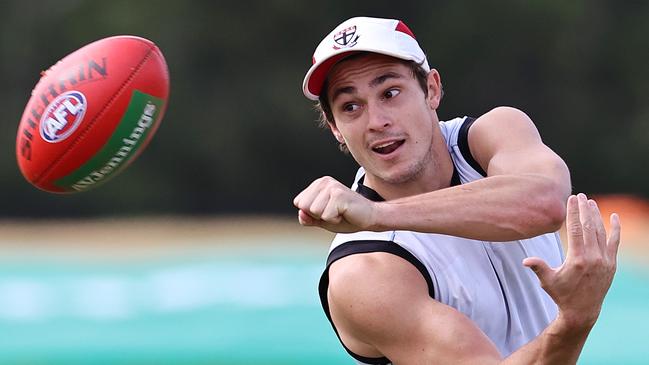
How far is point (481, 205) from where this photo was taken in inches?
121

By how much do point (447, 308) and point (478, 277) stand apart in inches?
10.6

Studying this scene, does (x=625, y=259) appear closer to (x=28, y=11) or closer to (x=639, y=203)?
(x=639, y=203)

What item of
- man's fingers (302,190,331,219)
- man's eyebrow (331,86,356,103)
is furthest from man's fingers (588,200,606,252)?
man's eyebrow (331,86,356,103)

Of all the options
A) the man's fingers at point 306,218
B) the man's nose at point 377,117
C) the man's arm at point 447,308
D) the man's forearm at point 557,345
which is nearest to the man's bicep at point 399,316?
the man's arm at point 447,308

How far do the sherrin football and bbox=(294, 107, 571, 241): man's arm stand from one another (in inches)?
49.9

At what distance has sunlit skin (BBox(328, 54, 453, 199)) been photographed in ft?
11.9

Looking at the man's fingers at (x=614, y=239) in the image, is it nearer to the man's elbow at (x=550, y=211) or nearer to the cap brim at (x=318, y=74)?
the man's elbow at (x=550, y=211)

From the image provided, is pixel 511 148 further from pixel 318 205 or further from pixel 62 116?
pixel 62 116

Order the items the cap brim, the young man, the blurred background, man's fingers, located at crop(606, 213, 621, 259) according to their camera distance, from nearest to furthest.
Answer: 1. man's fingers, located at crop(606, 213, 621, 259)
2. the young man
3. the cap brim
4. the blurred background

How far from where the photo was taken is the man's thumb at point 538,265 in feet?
9.01

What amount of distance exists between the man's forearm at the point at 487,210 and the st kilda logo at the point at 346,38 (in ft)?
2.29

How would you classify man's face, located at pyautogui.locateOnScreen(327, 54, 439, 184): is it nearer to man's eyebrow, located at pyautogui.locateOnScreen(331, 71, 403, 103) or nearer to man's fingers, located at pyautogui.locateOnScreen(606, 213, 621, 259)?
man's eyebrow, located at pyautogui.locateOnScreen(331, 71, 403, 103)

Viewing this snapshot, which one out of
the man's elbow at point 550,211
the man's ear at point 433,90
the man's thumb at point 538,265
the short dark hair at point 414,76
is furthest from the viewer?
the man's ear at point 433,90

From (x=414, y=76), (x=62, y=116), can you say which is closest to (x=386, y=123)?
(x=414, y=76)
